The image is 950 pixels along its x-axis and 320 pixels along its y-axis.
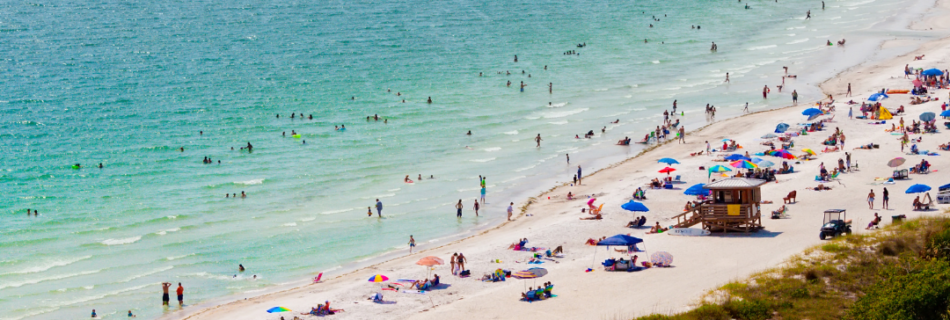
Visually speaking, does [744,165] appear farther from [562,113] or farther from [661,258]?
[562,113]

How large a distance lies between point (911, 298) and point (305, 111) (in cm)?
5268

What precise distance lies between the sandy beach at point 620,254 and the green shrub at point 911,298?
4.45 meters

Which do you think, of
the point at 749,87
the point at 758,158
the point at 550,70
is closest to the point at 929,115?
the point at 758,158

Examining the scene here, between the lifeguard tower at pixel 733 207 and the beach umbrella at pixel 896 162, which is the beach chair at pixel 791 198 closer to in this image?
the lifeguard tower at pixel 733 207

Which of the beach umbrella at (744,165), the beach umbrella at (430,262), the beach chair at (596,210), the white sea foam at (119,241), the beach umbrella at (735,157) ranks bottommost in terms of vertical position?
the beach umbrella at (430,262)

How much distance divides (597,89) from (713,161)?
1111 inches

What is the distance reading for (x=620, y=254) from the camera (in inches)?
1252

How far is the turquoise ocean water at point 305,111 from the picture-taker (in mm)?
38750

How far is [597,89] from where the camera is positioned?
7269 centimetres

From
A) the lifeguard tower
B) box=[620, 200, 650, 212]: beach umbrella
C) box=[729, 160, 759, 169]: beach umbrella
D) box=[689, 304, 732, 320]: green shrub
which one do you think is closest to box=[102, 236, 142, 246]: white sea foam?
box=[620, 200, 650, 212]: beach umbrella

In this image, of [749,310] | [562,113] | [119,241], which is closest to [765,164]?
[749,310]

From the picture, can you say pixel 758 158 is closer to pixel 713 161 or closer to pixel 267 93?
pixel 713 161

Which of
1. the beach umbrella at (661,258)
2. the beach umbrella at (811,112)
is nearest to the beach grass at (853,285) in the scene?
the beach umbrella at (661,258)

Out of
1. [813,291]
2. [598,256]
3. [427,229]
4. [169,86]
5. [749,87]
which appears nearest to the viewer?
[813,291]
